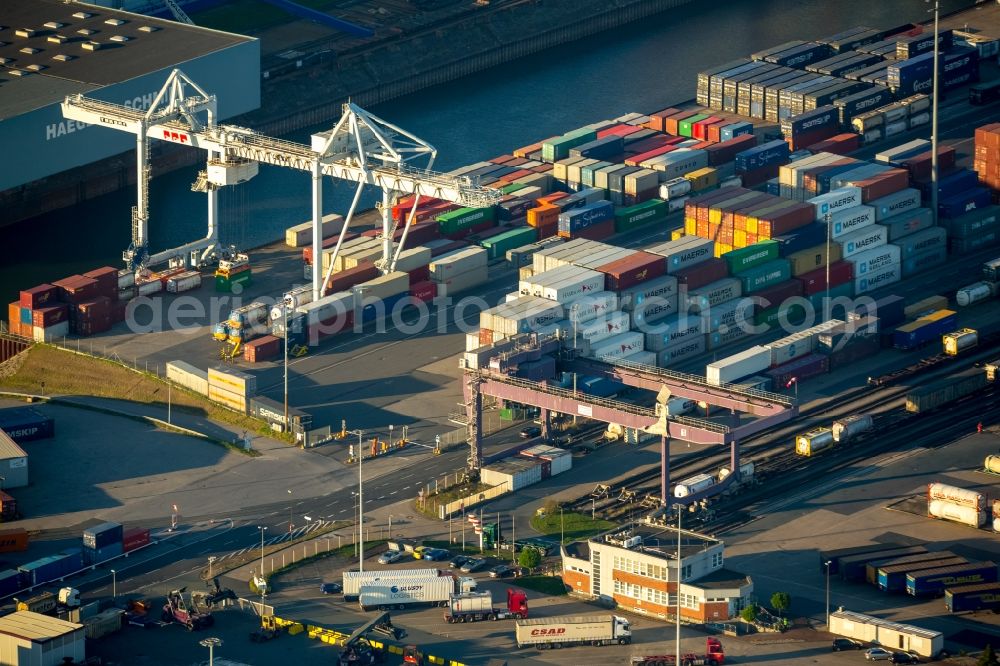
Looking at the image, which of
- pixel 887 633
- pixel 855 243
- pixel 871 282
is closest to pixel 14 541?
pixel 887 633

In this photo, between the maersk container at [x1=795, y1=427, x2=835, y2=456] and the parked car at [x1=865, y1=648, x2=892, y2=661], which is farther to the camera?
the maersk container at [x1=795, y1=427, x2=835, y2=456]

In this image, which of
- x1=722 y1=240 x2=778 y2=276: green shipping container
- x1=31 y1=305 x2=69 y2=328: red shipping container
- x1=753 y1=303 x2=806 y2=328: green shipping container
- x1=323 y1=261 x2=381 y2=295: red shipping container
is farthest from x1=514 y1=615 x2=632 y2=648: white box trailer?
x1=31 y1=305 x2=69 y2=328: red shipping container

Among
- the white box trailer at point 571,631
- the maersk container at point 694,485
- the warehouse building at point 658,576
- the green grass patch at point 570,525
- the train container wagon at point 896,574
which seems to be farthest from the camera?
the maersk container at point 694,485

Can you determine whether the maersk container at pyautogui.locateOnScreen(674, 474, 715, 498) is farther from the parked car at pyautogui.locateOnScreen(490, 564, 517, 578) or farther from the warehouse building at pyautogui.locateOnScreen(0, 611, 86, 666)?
the warehouse building at pyautogui.locateOnScreen(0, 611, 86, 666)

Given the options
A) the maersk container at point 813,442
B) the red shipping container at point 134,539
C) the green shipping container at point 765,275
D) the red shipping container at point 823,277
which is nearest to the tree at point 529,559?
the red shipping container at point 134,539

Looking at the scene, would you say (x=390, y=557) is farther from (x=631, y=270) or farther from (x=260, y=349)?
(x=631, y=270)

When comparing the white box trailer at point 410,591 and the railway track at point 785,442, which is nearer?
the white box trailer at point 410,591

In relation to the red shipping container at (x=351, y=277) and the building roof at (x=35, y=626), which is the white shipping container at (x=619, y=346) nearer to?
the red shipping container at (x=351, y=277)
